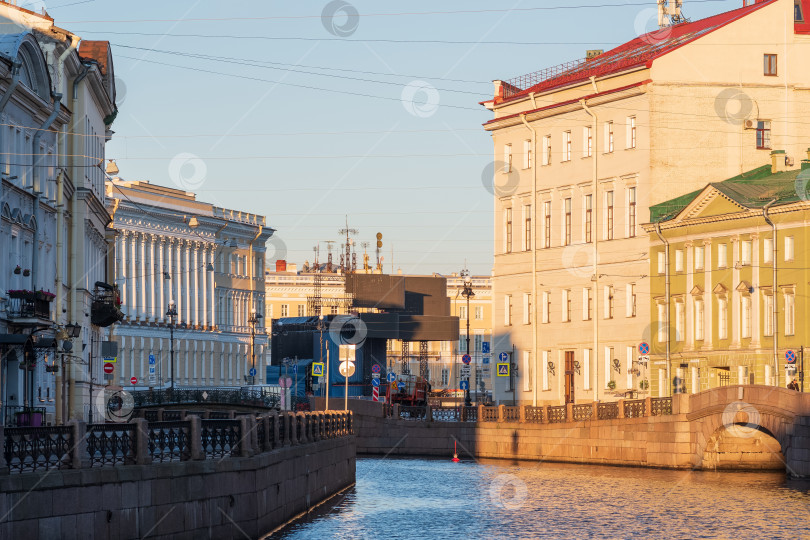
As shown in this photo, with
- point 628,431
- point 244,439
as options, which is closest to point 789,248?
point 628,431

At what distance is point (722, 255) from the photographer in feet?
223

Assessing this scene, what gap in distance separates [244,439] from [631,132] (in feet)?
161

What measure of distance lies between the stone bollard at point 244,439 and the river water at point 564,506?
3117mm

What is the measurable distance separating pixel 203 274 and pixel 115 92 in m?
63.7

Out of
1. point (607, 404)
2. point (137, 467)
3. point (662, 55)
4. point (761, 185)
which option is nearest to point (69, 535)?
point (137, 467)

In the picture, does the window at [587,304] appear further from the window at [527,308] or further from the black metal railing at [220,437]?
the black metal railing at [220,437]

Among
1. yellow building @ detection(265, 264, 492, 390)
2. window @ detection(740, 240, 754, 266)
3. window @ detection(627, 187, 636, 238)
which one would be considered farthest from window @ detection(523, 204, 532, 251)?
yellow building @ detection(265, 264, 492, 390)

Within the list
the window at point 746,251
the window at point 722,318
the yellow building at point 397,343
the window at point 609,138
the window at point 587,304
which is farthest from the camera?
the yellow building at point 397,343

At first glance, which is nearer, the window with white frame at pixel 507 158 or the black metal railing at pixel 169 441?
the black metal railing at pixel 169 441

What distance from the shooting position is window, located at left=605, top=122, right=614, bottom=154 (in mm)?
77125

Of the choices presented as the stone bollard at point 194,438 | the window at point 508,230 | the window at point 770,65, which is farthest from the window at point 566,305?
the stone bollard at point 194,438

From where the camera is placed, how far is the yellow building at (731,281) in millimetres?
63562

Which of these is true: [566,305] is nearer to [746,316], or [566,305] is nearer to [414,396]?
[414,396]

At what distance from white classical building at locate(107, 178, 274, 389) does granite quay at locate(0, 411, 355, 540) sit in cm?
8367
